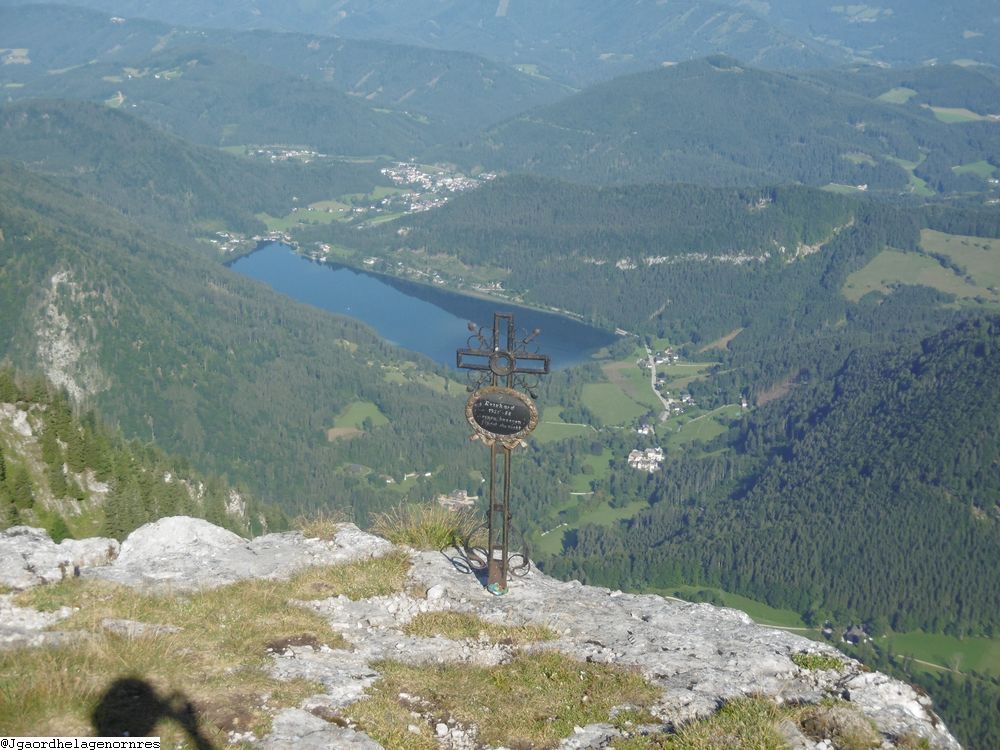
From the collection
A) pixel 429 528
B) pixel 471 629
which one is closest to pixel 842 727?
pixel 471 629

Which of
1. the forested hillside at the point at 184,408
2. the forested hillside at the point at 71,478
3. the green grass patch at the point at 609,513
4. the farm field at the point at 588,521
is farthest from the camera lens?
the forested hillside at the point at 184,408

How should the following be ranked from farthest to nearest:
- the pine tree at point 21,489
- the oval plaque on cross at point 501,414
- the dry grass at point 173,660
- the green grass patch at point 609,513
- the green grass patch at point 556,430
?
the green grass patch at point 556,430 → the green grass patch at point 609,513 → the pine tree at point 21,489 → the oval plaque on cross at point 501,414 → the dry grass at point 173,660

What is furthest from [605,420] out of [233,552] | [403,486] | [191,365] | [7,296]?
[233,552]

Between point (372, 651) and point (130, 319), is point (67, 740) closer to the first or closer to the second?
point (372, 651)

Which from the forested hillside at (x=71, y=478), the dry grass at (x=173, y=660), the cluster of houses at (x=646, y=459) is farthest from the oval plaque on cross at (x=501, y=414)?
the cluster of houses at (x=646, y=459)

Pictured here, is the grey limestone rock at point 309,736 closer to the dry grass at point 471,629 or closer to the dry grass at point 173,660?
the dry grass at point 173,660

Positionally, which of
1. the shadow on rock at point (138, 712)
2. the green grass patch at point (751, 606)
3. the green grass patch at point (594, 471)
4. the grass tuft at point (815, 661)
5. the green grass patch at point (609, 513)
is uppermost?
the shadow on rock at point (138, 712)

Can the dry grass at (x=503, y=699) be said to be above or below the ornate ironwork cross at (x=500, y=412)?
below
